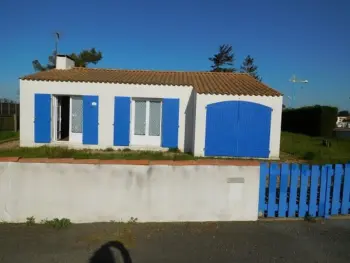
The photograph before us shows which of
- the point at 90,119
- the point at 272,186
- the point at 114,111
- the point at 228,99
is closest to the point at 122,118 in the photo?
the point at 114,111

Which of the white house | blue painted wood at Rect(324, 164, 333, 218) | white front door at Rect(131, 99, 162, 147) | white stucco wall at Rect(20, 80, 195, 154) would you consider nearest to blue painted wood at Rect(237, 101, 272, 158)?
the white house

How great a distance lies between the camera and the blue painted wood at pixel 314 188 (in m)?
4.91

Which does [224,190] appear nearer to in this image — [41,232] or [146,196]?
[146,196]

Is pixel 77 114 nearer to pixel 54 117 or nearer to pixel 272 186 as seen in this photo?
pixel 54 117

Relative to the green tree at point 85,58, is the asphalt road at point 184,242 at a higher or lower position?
lower

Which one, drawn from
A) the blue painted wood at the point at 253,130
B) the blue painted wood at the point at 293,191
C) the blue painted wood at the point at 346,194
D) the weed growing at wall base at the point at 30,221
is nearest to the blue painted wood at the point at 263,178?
the blue painted wood at the point at 293,191

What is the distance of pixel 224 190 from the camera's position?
15.7 feet

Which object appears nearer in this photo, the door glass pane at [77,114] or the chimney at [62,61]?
the door glass pane at [77,114]

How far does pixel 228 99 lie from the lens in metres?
11.8

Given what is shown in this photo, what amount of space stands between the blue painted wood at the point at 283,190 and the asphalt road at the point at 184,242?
243 mm

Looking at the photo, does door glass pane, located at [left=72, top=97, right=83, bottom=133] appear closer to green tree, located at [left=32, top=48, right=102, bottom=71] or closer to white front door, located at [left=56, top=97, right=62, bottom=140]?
white front door, located at [left=56, top=97, right=62, bottom=140]

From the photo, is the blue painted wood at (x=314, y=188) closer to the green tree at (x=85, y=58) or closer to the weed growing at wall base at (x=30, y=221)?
the weed growing at wall base at (x=30, y=221)

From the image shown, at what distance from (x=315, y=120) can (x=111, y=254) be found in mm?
23441

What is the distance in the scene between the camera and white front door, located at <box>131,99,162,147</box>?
44.1 feet
